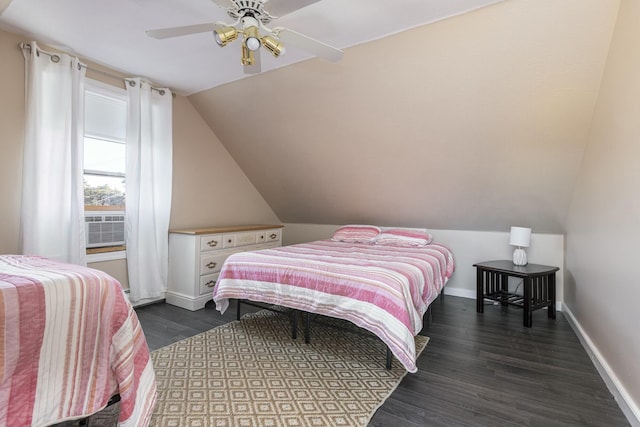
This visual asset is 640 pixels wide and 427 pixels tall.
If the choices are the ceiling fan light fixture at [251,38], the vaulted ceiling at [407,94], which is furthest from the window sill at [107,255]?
the ceiling fan light fixture at [251,38]

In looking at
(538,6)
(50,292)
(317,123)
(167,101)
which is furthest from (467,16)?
(167,101)

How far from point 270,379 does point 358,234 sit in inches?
98.2

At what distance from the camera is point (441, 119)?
9.73 ft

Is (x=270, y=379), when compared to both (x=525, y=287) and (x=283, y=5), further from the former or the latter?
(x=525, y=287)

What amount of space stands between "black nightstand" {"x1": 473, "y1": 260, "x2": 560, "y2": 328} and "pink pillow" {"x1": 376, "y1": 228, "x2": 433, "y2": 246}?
694mm

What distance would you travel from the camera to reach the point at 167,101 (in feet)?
11.8

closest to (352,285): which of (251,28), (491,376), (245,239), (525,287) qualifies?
(491,376)

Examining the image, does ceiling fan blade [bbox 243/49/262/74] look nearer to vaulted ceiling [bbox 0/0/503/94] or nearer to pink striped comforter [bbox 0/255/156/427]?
vaulted ceiling [bbox 0/0/503/94]

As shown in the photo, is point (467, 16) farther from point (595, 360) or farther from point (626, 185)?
point (595, 360)

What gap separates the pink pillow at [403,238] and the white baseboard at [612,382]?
5.45 ft

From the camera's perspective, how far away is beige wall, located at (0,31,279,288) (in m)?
2.57

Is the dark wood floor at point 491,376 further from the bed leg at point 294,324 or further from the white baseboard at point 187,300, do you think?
the bed leg at point 294,324

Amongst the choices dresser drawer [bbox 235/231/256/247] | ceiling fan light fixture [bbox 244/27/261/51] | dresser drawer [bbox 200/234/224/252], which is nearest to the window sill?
dresser drawer [bbox 200/234/224/252]

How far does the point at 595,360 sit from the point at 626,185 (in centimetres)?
A: 133
